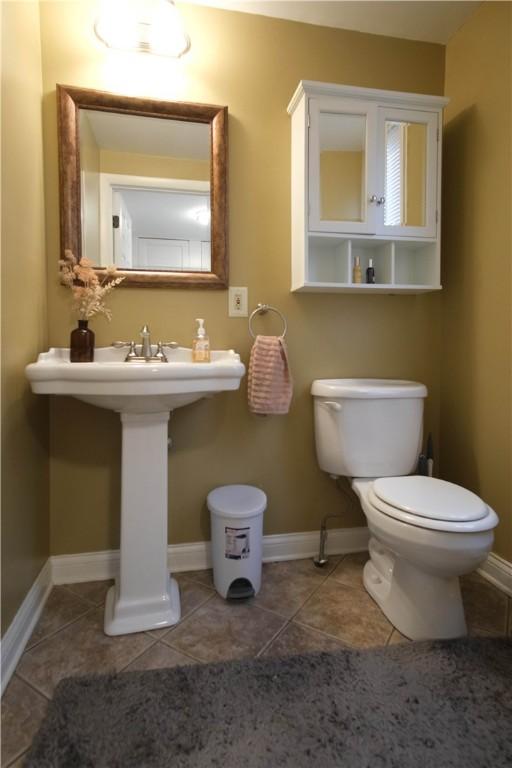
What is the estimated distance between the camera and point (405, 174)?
153 centimetres

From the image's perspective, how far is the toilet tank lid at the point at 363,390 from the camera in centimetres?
144

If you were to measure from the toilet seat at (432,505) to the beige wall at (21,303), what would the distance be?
1.08 metres

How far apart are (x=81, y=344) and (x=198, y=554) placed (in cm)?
93

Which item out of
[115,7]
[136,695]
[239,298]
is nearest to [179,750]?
[136,695]

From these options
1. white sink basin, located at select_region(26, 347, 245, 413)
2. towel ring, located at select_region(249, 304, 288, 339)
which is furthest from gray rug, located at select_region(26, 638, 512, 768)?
towel ring, located at select_region(249, 304, 288, 339)

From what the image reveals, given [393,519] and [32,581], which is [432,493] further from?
[32,581]

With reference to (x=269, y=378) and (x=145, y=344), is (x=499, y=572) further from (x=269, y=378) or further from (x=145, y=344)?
(x=145, y=344)

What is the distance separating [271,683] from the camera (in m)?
1.01

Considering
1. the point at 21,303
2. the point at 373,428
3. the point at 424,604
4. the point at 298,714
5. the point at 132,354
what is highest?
the point at 21,303

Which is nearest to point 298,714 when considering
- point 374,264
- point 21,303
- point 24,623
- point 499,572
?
point 24,623

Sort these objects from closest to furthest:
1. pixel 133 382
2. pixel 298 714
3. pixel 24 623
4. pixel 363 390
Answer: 1. pixel 298 714
2. pixel 133 382
3. pixel 24 623
4. pixel 363 390

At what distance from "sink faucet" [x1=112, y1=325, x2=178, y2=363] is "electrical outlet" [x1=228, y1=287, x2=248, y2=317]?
312 millimetres

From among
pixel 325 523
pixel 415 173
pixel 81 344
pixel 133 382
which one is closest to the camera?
pixel 133 382

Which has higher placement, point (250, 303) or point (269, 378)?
point (250, 303)
